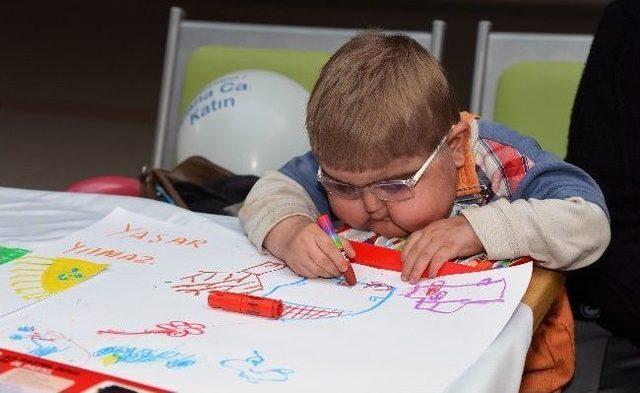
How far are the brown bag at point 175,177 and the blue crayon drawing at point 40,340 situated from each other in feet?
2.06

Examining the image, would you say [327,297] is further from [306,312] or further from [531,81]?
[531,81]

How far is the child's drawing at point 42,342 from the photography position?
0.61m

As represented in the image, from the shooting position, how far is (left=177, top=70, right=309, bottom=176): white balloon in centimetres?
158

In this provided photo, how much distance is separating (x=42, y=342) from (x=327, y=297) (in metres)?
→ 0.24

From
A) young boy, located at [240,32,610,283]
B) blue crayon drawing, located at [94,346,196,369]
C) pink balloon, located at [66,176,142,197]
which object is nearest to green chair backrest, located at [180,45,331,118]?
pink balloon, located at [66,176,142,197]

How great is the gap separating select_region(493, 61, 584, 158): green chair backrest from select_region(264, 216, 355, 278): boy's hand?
810mm

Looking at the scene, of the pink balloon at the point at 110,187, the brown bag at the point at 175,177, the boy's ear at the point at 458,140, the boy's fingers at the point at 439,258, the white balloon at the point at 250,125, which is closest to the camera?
the boy's fingers at the point at 439,258

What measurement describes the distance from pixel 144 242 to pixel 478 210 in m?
0.34

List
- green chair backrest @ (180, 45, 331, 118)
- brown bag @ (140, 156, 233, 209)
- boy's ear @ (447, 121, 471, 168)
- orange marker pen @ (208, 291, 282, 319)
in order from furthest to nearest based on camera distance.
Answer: green chair backrest @ (180, 45, 331, 118) → brown bag @ (140, 156, 233, 209) → boy's ear @ (447, 121, 471, 168) → orange marker pen @ (208, 291, 282, 319)

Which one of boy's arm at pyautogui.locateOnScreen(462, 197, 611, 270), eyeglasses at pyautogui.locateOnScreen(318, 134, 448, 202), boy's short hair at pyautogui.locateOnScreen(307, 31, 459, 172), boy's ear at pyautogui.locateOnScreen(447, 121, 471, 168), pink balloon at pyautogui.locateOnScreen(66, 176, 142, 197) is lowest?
pink balloon at pyautogui.locateOnScreen(66, 176, 142, 197)

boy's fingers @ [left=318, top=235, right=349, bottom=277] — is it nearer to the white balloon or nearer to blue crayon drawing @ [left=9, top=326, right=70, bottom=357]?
blue crayon drawing @ [left=9, top=326, right=70, bottom=357]

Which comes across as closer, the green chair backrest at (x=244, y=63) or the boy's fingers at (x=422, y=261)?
the boy's fingers at (x=422, y=261)

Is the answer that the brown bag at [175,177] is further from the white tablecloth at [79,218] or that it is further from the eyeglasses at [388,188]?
the eyeglasses at [388,188]

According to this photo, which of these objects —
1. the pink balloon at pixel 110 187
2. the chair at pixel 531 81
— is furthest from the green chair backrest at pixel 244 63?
the pink balloon at pixel 110 187
